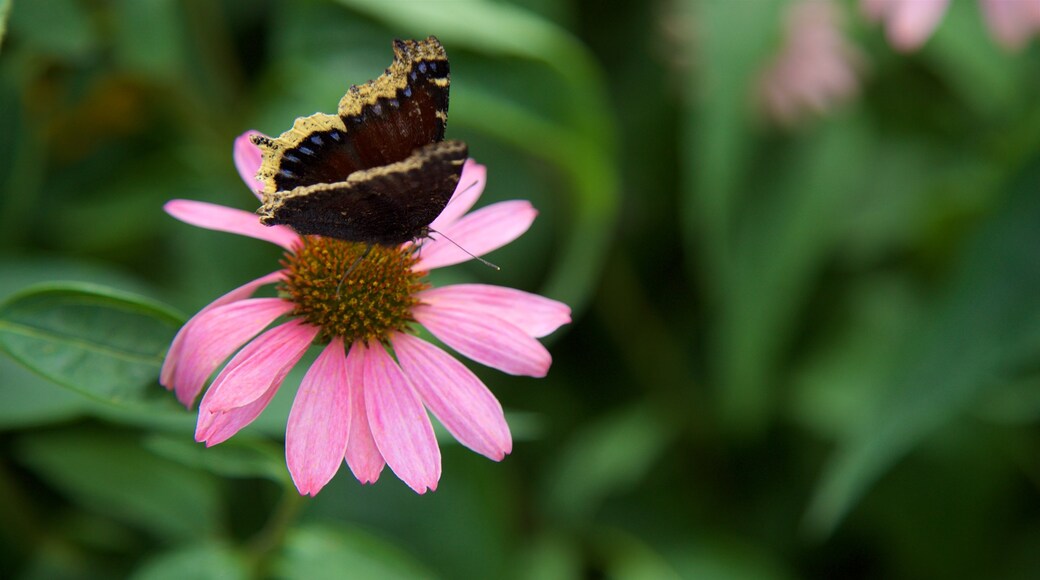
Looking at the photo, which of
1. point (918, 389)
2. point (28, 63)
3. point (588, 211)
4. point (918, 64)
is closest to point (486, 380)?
point (588, 211)

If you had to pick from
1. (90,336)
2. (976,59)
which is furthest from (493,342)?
(976,59)

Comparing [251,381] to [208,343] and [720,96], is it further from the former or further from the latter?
[720,96]

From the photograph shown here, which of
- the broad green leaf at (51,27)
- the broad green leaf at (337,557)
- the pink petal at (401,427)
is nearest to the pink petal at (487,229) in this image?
the pink petal at (401,427)

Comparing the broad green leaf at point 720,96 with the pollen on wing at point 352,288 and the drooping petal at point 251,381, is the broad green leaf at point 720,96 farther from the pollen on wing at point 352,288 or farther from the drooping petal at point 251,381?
the drooping petal at point 251,381

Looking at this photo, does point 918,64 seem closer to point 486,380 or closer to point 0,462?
point 486,380

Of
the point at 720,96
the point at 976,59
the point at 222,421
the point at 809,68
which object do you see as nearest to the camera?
the point at 222,421
